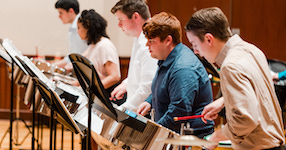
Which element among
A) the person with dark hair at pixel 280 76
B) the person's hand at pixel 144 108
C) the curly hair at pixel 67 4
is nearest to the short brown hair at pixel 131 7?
the person's hand at pixel 144 108

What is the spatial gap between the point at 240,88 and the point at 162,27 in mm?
649

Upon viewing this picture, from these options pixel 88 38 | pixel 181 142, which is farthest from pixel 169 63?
pixel 88 38

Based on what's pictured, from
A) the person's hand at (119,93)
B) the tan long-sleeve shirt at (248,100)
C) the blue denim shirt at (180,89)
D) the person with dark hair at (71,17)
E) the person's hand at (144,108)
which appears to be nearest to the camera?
the tan long-sleeve shirt at (248,100)

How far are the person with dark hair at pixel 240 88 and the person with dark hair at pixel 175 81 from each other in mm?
206

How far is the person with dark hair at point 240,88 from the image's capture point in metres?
1.37

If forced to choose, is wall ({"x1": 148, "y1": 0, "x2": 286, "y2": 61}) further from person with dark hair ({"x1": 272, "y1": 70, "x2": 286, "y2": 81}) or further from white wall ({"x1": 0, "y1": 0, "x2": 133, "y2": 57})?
person with dark hair ({"x1": 272, "y1": 70, "x2": 286, "y2": 81})

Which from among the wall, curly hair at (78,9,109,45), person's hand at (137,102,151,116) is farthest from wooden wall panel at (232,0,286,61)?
person's hand at (137,102,151,116)

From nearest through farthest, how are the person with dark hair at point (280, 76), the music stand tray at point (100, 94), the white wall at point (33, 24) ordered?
the music stand tray at point (100, 94) < the person with dark hair at point (280, 76) < the white wall at point (33, 24)

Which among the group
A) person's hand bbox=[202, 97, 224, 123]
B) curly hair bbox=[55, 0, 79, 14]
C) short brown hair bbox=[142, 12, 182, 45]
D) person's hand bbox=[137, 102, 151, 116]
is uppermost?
short brown hair bbox=[142, 12, 182, 45]

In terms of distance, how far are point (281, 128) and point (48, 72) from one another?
1903mm

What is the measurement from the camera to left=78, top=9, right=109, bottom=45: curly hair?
314cm

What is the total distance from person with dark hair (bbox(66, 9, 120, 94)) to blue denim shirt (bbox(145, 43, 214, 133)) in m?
1.11

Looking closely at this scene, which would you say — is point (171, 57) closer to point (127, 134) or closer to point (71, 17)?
point (127, 134)

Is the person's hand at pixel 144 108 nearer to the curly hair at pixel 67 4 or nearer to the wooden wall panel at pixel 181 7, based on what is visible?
the curly hair at pixel 67 4
